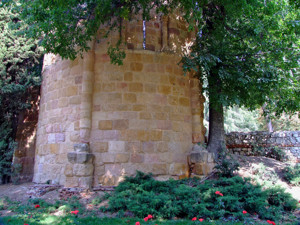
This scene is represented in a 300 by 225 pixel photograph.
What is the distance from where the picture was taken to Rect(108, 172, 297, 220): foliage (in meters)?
5.12

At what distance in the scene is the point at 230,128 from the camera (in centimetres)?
2458

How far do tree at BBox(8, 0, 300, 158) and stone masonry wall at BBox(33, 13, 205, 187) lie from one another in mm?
593

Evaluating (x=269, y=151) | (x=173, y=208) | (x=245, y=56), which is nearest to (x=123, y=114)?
(x=173, y=208)

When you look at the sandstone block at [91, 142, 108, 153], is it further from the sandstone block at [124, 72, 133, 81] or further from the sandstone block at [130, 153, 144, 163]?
the sandstone block at [124, 72, 133, 81]

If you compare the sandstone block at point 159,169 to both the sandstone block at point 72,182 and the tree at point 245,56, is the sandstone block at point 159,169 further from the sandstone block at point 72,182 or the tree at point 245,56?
the tree at point 245,56

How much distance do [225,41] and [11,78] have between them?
7500 mm

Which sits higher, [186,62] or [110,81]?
[186,62]

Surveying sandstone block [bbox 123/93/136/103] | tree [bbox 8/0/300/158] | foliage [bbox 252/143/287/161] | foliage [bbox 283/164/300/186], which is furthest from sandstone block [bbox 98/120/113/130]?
foliage [bbox 252/143/287/161]

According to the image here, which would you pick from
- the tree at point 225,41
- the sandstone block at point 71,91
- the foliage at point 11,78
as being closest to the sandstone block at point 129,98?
the tree at point 225,41

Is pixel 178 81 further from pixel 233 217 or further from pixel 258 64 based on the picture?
pixel 233 217

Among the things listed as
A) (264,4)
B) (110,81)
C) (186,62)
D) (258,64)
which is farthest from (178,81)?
(264,4)

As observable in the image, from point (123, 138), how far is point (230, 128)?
61.9 feet

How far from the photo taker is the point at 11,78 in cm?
980

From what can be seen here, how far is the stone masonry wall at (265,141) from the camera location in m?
11.7
